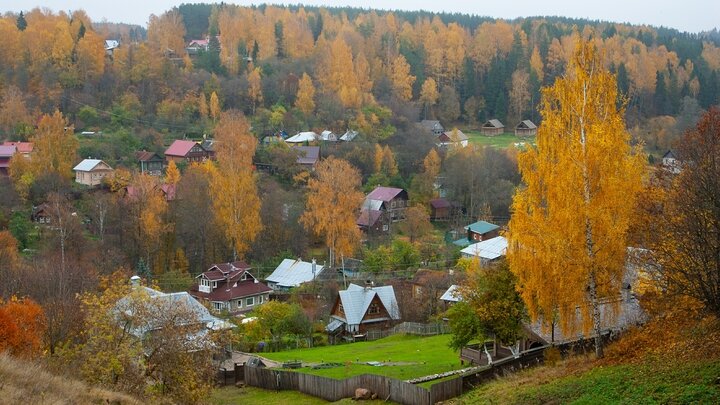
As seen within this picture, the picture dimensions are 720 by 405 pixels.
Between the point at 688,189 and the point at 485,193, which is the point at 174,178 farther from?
the point at 688,189

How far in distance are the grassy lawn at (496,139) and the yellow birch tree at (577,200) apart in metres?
55.8

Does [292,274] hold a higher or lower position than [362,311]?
lower

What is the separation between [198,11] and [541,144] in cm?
10075

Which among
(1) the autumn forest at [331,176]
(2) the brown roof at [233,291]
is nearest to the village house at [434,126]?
(1) the autumn forest at [331,176]

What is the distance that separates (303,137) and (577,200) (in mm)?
48775

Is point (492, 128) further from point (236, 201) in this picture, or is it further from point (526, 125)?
point (236, 201)

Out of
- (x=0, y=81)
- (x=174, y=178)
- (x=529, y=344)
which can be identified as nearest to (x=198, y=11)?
(x=0, y=81)

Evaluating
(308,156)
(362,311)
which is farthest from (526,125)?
(362,311)

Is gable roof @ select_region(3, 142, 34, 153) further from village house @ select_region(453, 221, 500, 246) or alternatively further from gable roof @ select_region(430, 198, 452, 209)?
village house @ select_region(453, 221, 500, 246)

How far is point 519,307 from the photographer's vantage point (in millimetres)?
19016

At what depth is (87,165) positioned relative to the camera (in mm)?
51844

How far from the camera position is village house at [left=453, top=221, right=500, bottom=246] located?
4703cm

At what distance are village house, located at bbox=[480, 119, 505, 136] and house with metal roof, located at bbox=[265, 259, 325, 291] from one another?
45.2 meters

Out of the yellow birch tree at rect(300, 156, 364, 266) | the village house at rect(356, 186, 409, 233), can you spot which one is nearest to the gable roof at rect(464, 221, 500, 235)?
the village house at rect(356, 186, 409, 233)
